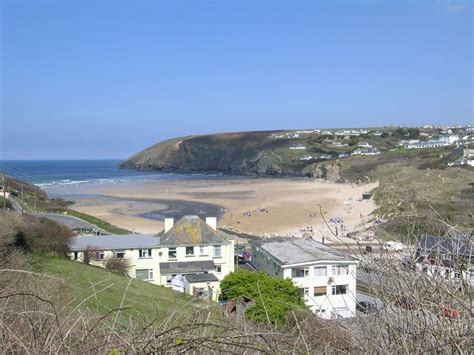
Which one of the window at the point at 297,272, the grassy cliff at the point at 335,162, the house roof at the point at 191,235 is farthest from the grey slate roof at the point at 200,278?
the grassy cliff at the point at 335,162

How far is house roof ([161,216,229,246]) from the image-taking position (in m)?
23.7

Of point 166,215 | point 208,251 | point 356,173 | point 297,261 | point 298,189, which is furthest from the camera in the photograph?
point 356,173

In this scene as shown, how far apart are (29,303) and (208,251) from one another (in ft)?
64.0

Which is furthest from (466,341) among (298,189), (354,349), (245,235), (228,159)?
(228,159)

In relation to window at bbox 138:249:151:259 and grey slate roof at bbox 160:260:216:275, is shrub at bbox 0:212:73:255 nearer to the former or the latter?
window at bbox 138:249:151:259

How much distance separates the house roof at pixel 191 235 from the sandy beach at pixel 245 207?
521 inches

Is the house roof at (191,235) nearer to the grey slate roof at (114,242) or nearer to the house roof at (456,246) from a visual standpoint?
the grey slate roof at (114,242)

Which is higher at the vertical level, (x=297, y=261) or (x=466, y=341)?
(x=466, y=341)

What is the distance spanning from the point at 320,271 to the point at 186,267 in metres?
6.51

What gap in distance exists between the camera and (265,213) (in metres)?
56.4

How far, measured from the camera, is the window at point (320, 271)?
20844 mm

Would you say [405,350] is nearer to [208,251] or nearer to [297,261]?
[297,261]

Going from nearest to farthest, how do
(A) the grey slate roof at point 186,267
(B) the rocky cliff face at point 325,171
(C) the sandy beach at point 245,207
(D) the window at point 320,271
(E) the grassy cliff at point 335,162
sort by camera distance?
(D) the window at point 320,271 < (A) the grey slate roof at point 186,267 < (C) the sandy beach at point 245,207 < (E) the grassy cliff at point 335,162 < (B) the rocky cliff face at point 325,171

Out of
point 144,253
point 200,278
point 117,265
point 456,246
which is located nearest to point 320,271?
point 200,278
